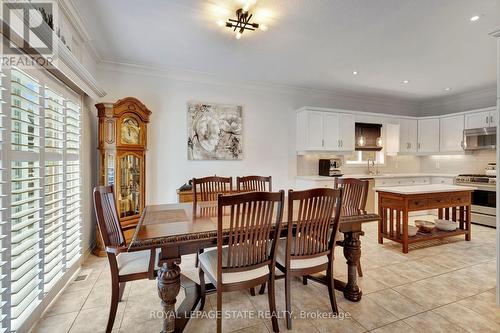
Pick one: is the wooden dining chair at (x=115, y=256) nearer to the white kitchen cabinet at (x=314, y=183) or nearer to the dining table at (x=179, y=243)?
the dining table at (x=179, y=243)

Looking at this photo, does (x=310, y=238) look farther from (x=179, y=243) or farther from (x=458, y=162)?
(x=458, y=162)

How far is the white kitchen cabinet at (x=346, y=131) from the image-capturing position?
4.92 m

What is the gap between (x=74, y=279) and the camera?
253 centimetres

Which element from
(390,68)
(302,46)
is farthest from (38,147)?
(390,68)

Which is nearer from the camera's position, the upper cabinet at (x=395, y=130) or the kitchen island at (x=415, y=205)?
the kitchen island at (x=415, y=205)

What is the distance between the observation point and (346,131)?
4.97 meters

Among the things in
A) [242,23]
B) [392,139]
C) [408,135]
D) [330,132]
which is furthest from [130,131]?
[408,135]

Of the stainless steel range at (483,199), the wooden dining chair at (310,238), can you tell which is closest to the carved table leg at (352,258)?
the wooden dining chair at (310,238)

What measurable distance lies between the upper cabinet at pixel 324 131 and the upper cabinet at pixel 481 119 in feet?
8.16

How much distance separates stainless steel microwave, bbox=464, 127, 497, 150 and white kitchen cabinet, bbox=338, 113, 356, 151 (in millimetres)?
2400

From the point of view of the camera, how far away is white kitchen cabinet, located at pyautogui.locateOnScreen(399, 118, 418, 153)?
5625 millimetres

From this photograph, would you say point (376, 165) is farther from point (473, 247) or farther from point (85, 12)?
point (85, 12)

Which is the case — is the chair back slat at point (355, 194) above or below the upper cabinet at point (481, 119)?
below

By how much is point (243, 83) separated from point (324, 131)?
6.17ft
